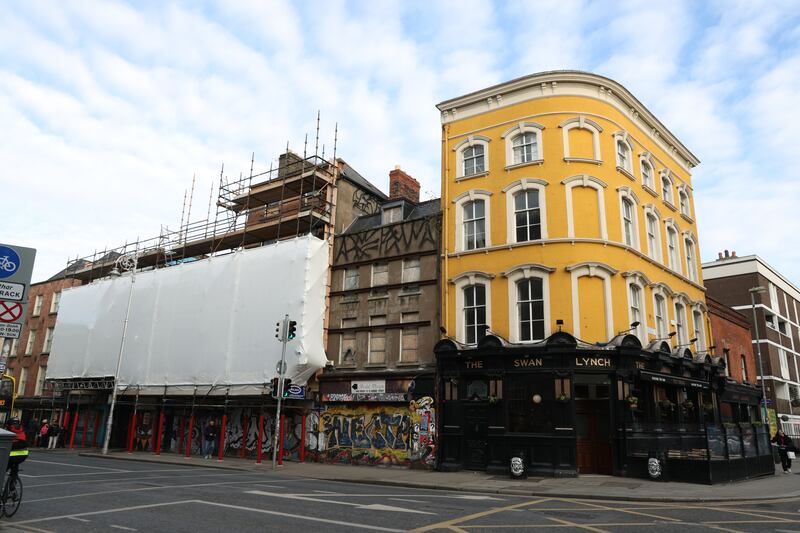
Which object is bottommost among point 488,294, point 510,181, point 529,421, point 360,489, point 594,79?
point 360,489

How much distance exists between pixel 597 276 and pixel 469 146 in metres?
8.31

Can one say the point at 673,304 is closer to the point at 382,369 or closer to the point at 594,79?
the point at 594,79

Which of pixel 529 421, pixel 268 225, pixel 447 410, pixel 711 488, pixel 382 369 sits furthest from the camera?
pixel 268 225

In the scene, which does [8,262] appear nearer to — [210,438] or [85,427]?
[210,438]

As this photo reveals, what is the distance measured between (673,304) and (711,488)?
37.4 feet

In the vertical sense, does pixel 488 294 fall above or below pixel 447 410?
above

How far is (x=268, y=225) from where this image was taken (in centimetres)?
3128

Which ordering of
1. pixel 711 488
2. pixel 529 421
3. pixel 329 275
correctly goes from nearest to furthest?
1. pixel 711 488
2. pixel 529 421
3. pixel 329 275

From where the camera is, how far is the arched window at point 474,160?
25.4 metres

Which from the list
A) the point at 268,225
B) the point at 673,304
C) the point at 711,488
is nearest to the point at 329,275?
the point at 268,225

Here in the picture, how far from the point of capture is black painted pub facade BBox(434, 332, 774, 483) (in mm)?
19078

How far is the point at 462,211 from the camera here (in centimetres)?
2511

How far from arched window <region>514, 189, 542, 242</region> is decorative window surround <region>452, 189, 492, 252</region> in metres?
1.15

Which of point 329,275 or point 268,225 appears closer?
point 329,275
